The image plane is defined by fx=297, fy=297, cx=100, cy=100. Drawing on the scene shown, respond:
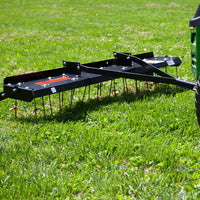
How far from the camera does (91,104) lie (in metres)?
4.55

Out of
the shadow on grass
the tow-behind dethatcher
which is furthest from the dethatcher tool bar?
the shadow on grass

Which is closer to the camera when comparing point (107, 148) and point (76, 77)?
point (107, 148)

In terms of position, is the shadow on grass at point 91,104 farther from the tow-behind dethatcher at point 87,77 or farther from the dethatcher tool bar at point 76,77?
the dethatcher tool bar at point 76,77

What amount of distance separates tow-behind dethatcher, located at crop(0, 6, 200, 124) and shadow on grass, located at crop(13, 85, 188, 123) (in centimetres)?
21

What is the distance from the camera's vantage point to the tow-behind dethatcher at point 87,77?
10.8ft

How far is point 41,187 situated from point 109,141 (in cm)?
95

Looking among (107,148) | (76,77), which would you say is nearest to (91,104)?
(76,77)

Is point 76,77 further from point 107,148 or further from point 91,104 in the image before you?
point 107,148

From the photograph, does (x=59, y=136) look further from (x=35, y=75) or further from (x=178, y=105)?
(x=178, y=105)

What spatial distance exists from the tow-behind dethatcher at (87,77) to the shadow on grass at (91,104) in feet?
0.70

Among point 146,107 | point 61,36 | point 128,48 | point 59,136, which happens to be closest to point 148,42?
point 128,48

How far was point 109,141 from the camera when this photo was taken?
10.3 feet

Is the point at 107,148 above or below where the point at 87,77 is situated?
below

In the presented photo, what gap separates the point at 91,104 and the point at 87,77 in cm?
57
